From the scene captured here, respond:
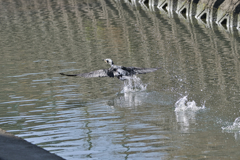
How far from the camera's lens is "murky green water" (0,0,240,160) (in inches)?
341

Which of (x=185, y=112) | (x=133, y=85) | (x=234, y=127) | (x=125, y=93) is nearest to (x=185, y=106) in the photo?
(x=185, y=112)

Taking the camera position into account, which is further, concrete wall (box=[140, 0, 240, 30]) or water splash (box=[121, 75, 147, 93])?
concrete wall (box=[140, 0, 240, 30])

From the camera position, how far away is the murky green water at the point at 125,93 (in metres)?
8.66

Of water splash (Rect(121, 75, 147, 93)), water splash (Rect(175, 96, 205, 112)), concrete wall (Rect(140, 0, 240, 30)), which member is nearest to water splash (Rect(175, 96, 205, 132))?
water splash (Rect(175, 96, 205, 112))

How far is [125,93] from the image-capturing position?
13.0 m

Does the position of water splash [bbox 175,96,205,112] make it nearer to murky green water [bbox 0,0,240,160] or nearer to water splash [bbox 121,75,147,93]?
murky green water [bbox 0,0,240,160]

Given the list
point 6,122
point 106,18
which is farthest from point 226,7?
point 6,122

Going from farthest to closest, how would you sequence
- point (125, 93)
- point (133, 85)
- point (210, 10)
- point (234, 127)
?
point (210, 10), point (133, 85), point (125, 93), point (234, 127)

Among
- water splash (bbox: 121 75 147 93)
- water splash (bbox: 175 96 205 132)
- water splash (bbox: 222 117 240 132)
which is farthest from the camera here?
water splash (bbox: 121 75 147 93)

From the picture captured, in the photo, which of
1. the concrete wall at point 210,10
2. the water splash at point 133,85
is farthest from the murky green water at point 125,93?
the concrete wall at point 210,10

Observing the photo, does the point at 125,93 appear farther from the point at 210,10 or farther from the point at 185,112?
the point at 210,10

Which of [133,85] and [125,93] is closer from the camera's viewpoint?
[125,93]

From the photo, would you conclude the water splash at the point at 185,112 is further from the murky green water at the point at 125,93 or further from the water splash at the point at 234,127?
the water splash at the point at 234,127

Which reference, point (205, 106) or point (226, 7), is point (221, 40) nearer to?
point (226, 7)
